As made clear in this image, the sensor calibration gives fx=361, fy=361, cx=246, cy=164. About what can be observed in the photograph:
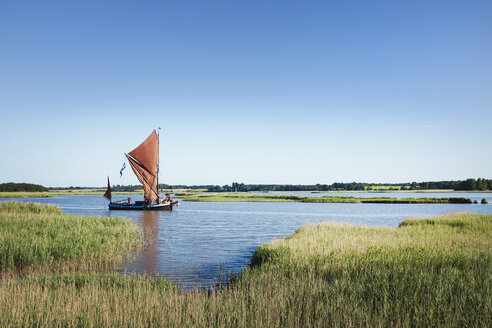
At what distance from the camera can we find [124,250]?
21500 millimetres

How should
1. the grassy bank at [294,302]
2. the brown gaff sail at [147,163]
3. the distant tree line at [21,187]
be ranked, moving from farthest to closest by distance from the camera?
the distant tree line at [21,187] → the brown gaff sail at [147,163] → the grassy bank at [294,302]

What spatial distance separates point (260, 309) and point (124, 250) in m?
15.8

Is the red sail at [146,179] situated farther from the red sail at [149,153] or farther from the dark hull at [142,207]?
the dark hull at [142,207]

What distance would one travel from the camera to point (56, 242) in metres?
17.7

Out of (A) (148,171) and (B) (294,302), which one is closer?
(B) (294,302)

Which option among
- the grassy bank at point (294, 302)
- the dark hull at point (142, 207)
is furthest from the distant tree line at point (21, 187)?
the grassy bank at point (294, 302)

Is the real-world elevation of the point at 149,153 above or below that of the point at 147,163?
above

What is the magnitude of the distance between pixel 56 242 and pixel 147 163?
46.1 meters

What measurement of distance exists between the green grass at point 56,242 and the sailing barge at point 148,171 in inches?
1399

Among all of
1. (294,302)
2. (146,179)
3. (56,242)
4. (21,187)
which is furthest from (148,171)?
(21,187)

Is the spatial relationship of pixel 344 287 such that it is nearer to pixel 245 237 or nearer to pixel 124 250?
pixel 124 250

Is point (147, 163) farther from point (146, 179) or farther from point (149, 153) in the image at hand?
point (146, 179)

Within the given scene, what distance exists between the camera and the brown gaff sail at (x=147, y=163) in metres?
61.1

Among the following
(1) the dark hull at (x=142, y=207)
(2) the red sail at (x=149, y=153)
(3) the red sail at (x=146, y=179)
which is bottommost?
(1) the dark hull at (x=142, y=207)
